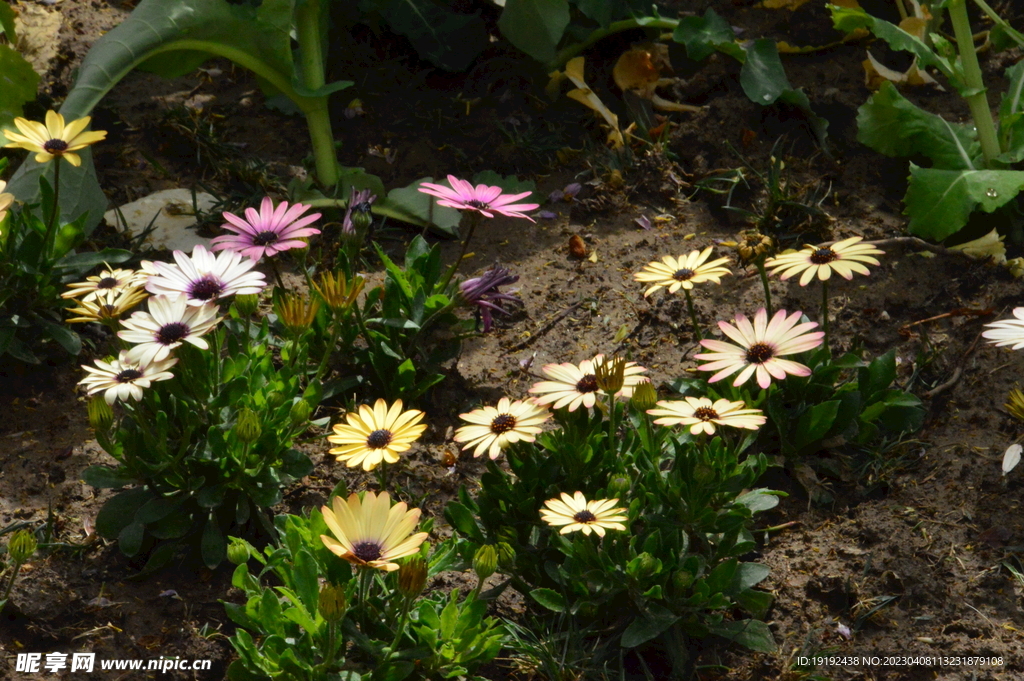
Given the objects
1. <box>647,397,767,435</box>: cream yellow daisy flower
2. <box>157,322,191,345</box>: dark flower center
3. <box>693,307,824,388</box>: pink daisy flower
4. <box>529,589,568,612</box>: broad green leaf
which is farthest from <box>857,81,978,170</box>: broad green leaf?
<box>157,322,191,345</box>: dark flower center

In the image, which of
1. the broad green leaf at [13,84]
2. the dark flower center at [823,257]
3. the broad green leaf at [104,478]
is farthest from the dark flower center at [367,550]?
the broad green leaf at [13,84]

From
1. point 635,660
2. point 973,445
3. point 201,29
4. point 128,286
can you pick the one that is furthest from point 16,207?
point 973,445

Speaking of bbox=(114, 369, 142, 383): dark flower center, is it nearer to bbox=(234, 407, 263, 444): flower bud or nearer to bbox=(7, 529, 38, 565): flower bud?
bbox=(234, 407, 263, 444): flower bud

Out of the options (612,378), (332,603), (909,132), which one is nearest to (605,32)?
(909,132)

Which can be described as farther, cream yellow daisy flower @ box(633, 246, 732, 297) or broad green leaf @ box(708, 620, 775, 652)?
cream yellow daisy flower @ box(633, 246, 732, 297)

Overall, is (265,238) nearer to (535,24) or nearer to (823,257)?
(823,257)

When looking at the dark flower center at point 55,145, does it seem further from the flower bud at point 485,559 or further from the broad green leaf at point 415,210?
the flower bud at point 485,559
